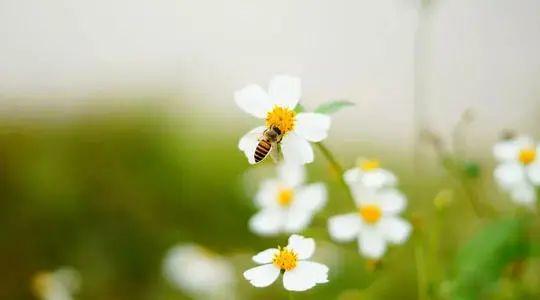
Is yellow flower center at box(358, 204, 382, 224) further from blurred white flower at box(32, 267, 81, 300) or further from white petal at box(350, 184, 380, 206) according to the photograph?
blurred white flower at box(32, 267, 81, 300)

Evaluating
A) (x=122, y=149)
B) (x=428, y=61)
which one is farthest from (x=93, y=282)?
(x=428, y=61)

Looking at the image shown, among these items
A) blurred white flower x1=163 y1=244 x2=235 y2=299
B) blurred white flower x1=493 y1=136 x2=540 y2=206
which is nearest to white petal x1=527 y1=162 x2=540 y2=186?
blurred white flower x1=493 y1=136 x2=540 y2=206

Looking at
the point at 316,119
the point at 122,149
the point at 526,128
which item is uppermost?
the point at 122,149

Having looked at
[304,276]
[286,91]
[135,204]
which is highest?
[135,204]

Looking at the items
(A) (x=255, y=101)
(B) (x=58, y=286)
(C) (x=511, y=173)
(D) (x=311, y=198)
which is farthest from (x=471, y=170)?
(B) (x=58, y=286)

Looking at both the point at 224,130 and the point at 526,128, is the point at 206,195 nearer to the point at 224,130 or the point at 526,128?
the point at 224,130

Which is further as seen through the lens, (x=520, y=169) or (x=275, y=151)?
(x=520, y=169)

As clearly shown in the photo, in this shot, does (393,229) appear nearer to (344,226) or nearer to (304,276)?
(344,226)

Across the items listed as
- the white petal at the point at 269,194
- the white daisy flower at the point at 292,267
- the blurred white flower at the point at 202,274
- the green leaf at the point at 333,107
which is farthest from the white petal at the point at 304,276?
the blurred white flower at the point at 202,274
